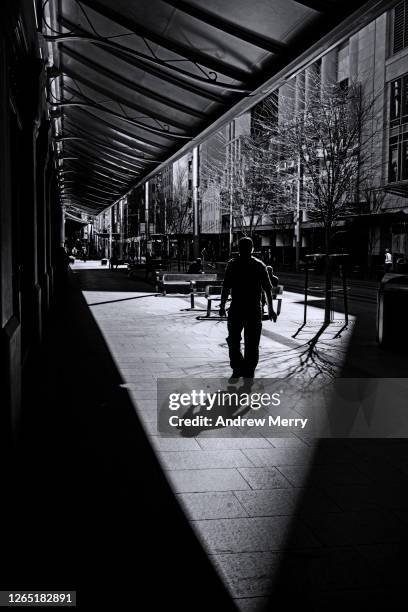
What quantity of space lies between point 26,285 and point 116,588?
7566 mm

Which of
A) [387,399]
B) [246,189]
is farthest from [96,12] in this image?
[246,189]

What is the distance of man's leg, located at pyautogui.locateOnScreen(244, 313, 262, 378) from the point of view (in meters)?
7.70

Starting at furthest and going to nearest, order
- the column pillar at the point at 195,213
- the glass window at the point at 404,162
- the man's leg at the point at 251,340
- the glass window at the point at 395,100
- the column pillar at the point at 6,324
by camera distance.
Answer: the glass window at the point at 395,100, the glass window at the point at 404,162, the column pillar at the point at 195,213, the man's leg at the point at 251,340, the column pillar at the point at 6,324

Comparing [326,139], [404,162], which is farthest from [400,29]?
[326,139]

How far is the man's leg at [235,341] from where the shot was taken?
7797 mm

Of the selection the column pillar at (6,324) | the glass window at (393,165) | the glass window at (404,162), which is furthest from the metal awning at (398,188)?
the column pillar at (6,324)

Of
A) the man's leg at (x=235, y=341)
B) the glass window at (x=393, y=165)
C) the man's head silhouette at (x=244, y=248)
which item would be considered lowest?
the man's leg at (x=235, y=341)

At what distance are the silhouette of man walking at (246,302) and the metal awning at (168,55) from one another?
7.53ft

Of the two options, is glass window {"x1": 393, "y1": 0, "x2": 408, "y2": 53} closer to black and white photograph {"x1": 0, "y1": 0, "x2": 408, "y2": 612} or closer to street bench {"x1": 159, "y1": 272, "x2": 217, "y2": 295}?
street bench {"x1": 159, "y1": 272, "x2": 217, "y2": 295}

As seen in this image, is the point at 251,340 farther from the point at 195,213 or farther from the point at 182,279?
the point at 195,213

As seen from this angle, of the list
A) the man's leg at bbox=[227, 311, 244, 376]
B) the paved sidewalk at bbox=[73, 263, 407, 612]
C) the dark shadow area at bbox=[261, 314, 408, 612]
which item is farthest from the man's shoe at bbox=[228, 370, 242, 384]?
the dark shadow area at bbox=[261, 314, 408, 612]

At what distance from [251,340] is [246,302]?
0.42 meters

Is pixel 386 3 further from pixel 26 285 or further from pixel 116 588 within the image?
pixel 26 285

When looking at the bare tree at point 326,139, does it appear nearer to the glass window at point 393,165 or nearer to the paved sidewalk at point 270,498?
the glass window at point 393,165
